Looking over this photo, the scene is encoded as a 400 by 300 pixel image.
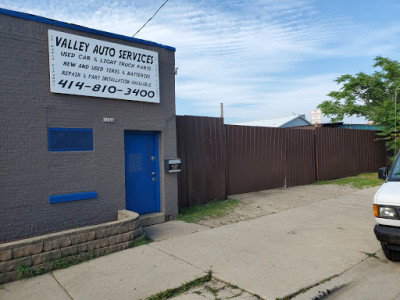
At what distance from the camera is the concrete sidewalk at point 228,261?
402 cm

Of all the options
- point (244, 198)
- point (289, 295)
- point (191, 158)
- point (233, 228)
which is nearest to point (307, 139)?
point (244, 198)

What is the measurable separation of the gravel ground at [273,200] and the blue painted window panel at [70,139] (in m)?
3.11

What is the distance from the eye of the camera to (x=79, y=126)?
19.5ft

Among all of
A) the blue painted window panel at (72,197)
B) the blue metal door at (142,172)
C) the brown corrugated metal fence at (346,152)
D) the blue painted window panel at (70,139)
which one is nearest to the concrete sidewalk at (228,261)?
the blue metal door at (142,172)

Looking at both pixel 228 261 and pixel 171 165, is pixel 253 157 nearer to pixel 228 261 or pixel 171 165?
pixel 171 165

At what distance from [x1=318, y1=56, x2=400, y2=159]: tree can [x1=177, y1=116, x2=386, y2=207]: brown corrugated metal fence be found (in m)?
1.63

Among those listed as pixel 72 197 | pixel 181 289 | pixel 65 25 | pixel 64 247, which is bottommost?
pixel 181 289

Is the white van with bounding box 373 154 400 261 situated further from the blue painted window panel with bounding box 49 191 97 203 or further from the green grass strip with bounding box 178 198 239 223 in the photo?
the blue painted window panel with bounding box 49 191 97 203

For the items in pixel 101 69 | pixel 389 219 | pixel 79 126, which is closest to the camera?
pixel 389 219

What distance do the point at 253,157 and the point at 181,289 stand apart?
23.6 feet

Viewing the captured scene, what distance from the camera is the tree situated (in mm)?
16359

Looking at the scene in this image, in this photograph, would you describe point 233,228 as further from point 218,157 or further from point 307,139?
point 307,139

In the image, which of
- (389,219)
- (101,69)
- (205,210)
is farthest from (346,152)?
(101,69)

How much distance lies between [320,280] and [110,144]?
4534 mm
